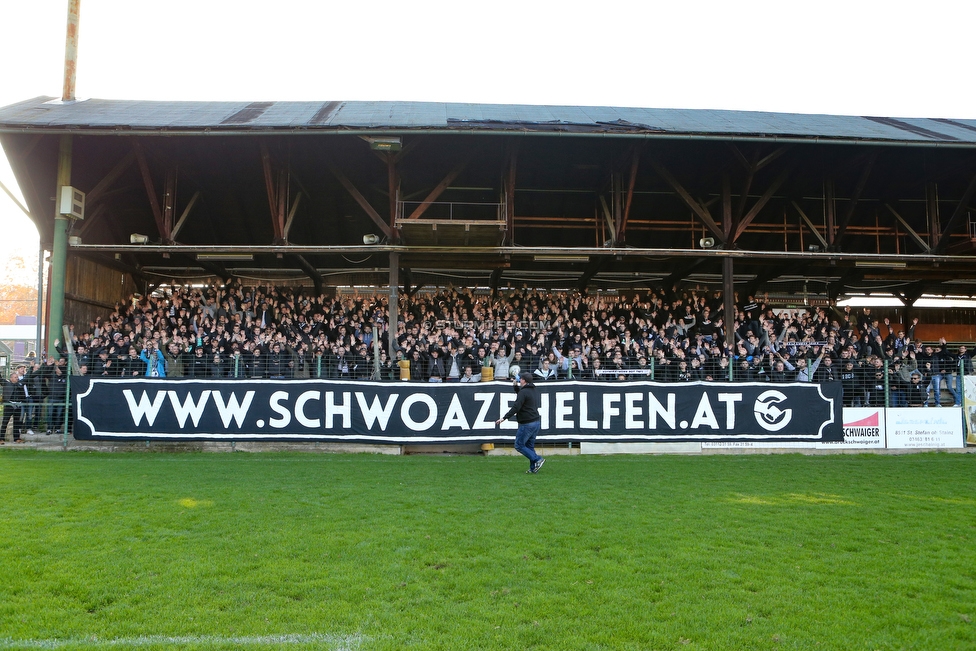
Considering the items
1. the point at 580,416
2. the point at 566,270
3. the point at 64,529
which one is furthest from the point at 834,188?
the point at 64,529

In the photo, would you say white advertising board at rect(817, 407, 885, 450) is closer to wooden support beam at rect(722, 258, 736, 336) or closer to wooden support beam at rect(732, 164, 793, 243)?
wooden support beam at rect(722, 258, 736, 336)

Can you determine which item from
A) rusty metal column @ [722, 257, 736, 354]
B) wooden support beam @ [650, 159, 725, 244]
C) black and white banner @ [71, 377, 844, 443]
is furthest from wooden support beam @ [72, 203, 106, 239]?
rusty metal column @ [722, 257, 736, 354]

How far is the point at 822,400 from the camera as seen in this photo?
A: 1625cm

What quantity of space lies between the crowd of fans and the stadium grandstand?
0.08 m

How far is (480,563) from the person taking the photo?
6.39 metres

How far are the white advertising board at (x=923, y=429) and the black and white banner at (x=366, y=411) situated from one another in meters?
5.21

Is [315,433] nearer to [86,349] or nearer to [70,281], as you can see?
[86,349]

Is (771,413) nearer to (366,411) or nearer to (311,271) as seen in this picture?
(366,411)

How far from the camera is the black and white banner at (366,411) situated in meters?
15.2

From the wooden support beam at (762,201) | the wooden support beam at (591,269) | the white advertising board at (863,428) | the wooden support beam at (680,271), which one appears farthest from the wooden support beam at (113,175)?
the white advertising board at (863,428)

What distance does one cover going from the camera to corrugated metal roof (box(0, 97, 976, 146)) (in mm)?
17469

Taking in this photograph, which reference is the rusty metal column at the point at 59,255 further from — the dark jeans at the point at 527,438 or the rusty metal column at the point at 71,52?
the dark jeans at the point at 527,438

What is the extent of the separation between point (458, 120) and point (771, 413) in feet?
37.6

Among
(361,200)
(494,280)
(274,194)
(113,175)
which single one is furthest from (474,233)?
(113,175)
